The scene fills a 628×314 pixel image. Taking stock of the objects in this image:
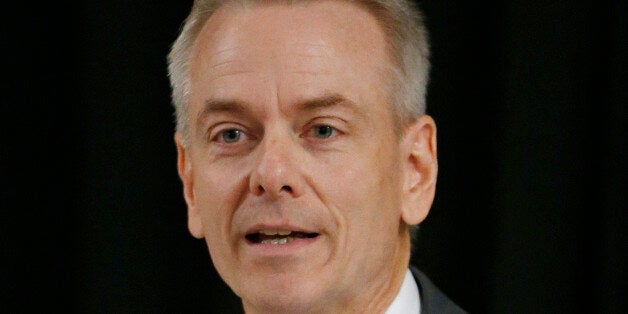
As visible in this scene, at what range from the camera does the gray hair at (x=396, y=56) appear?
5.97ft

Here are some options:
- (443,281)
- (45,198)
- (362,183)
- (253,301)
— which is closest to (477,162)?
(443,281)

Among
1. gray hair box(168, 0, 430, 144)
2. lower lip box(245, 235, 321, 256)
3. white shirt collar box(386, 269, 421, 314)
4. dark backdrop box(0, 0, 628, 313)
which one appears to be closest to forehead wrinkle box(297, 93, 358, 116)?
gray hair box(168, 0, 430, 144)

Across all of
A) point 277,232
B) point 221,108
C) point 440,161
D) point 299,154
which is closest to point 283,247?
point 277,232

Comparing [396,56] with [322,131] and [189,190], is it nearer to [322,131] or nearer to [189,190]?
[322,131]

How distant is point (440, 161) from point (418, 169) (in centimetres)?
47

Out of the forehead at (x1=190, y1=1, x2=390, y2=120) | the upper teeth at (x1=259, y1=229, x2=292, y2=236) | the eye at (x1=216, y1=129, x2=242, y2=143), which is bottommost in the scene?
the upper teeth at (x1=259, y1=229, x2=292, y2=236)

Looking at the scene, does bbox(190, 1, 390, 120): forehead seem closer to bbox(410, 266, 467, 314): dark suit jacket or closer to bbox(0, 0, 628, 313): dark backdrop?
bbox(410, 266, 467, 314): dark suit jacket

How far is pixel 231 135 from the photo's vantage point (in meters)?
1.75

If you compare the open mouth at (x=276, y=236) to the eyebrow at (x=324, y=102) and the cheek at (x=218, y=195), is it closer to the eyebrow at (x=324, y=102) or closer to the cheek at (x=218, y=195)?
the cheek at (x=218, y=195)

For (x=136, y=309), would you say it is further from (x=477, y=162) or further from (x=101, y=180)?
(x=477, y=162)

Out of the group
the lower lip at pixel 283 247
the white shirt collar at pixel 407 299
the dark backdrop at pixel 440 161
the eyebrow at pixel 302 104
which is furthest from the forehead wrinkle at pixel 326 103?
the dark backdrop at pixel 440 161

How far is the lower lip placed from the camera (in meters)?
1.66

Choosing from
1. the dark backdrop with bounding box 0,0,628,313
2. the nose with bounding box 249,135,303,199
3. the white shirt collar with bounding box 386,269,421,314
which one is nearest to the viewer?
the nose with bounding box 249,135,303,199

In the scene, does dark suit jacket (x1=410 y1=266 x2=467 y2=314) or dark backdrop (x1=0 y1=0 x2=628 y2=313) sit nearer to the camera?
dark suit jacket (x1=410 y1=266 x2=467 y2=314)
